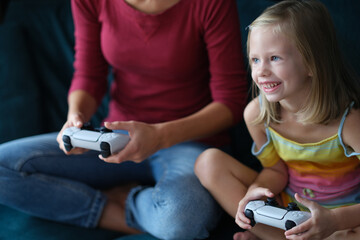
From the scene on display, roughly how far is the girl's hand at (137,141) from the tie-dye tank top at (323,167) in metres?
0.27

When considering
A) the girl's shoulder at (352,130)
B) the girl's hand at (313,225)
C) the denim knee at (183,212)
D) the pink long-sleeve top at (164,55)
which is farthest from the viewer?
the pink long-sleeve top at (164,55)

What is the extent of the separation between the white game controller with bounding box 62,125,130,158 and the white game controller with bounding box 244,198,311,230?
329mm

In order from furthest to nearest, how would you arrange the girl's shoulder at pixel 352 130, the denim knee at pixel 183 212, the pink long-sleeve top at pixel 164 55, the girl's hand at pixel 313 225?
the pink long-sleeve top at pixel 164 55 → the denim knee at pixel 183 212 → the girl's shoulder at pixel 352 130 → the girl's hand at pixel 313 225

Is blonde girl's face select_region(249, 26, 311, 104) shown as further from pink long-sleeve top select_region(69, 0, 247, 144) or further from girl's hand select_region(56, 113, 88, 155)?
girl's hand select_region(56, 113, 88, 155)

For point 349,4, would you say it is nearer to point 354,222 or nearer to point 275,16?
point 275,16

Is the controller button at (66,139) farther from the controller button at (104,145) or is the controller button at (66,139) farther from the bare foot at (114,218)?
the bare foot at (114,218)

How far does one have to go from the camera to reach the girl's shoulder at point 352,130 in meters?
0.92

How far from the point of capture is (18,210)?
1222 mm

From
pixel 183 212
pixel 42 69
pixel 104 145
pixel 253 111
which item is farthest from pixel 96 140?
pixel 42 69

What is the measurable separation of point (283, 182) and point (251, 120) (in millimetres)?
176

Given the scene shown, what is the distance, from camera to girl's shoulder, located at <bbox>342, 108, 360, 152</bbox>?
0.92 m

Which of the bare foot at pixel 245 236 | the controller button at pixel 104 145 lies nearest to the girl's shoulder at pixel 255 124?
the bare foot at pixel 245 236

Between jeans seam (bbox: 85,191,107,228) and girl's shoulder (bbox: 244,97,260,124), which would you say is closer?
girl's shoulder (bbox: 244,97,260,124)

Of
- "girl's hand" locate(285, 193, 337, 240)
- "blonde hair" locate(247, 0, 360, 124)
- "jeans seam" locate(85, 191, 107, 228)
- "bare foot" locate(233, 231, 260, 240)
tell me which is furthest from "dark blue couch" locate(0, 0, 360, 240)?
"girl's hand" locate(285, 193, 337, 240)
